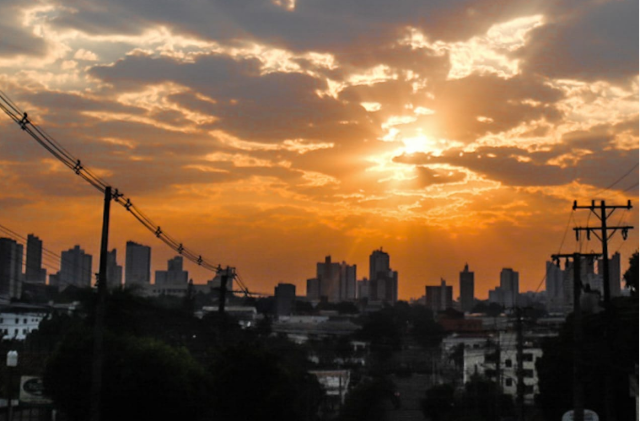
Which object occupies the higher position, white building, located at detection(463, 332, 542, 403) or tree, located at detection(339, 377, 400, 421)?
white building, located at detection(463, 332, 542, 403)

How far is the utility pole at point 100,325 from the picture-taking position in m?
32.4

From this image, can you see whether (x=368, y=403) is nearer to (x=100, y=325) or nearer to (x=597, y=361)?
(x=597, y=361)

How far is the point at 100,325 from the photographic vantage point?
32.9m

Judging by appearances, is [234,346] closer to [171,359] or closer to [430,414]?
[171,359]

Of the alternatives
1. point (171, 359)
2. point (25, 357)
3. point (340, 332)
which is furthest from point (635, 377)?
point (340, 332)

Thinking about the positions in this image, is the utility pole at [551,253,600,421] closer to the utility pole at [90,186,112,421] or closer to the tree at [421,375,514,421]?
the utility pole at [90,186,112,421]

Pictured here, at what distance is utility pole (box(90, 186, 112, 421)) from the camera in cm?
3238

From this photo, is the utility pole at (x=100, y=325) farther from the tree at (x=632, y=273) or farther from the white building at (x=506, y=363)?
the white building at (x=506, y=363)

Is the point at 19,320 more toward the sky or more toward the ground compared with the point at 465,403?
more toward the sky

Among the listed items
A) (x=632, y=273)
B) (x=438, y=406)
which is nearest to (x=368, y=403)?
(x=438, y=406)

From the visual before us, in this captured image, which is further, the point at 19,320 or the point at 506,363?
the point at 19,320

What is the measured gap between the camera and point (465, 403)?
9125 cm

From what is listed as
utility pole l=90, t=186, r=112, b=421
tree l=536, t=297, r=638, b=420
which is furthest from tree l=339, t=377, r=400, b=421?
utility pole l=90, t=186, r=112, b=421

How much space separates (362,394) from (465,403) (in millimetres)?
9553
